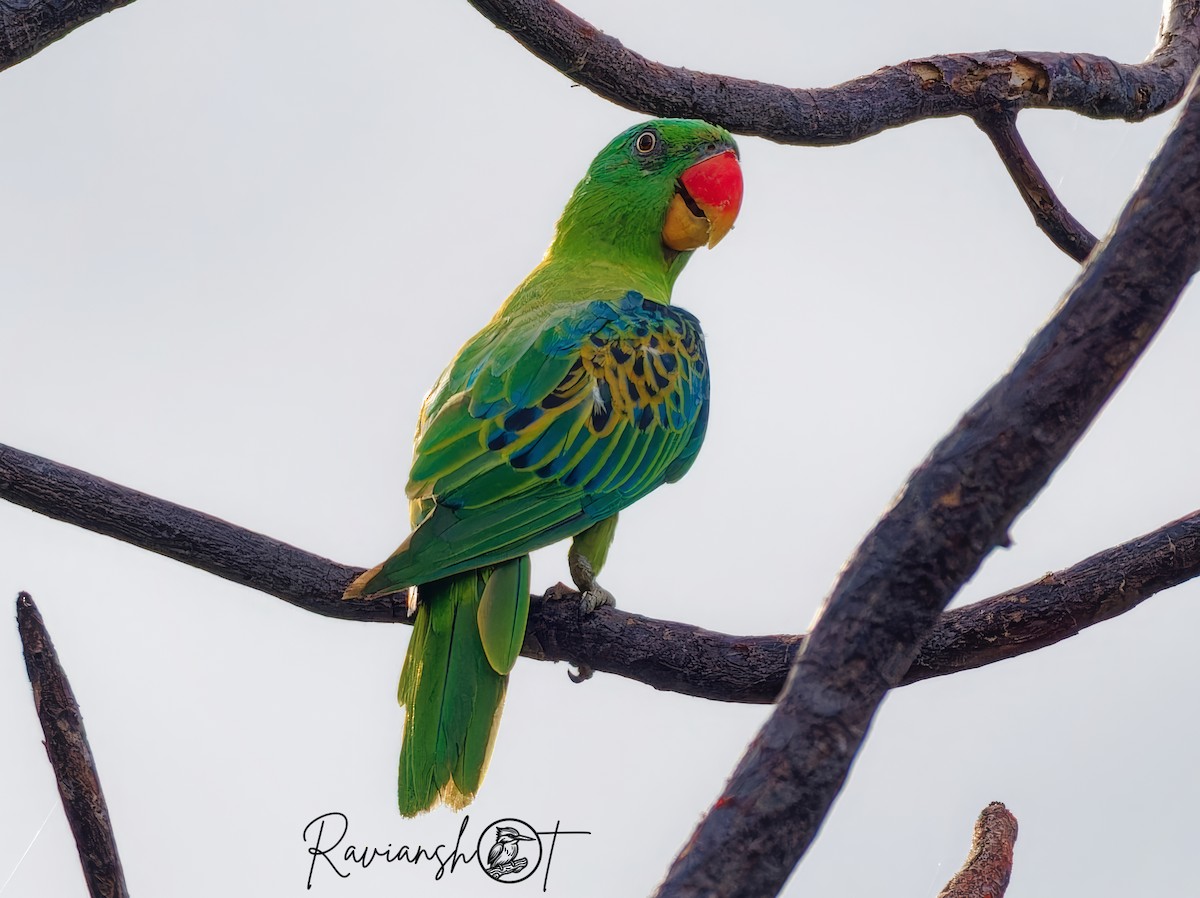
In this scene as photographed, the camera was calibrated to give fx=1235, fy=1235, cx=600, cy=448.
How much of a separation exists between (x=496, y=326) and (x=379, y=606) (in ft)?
3.29

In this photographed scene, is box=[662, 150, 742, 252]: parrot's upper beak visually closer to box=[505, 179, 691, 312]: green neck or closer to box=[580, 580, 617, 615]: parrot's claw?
box=[505, 179, 691, 312]: green neck

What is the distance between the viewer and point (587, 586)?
3.31 m

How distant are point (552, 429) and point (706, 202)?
108 centimetres

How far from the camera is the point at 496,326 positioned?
12.4ft

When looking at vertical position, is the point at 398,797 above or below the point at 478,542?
below

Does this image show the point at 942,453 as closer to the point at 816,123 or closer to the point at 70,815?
the point at 70,815

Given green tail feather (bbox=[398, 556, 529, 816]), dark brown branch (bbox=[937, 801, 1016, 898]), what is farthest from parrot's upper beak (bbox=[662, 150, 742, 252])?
dark brown branch (bbox=[937, 801, 1016, 898])

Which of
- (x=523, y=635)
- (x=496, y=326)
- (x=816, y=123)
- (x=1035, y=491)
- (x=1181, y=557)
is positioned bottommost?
(x=1035, y=491)

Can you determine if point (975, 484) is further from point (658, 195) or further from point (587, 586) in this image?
point (658, 195)

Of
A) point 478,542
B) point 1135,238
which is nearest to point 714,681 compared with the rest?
point 478,542

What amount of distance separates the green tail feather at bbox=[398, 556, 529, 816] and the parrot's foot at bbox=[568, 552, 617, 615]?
0.21 meters

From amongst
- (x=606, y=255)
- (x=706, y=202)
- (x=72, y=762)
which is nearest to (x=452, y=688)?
(x=72, y=762)

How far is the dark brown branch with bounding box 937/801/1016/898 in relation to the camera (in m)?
2.43

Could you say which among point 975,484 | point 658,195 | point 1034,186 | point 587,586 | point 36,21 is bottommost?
point 975,484
